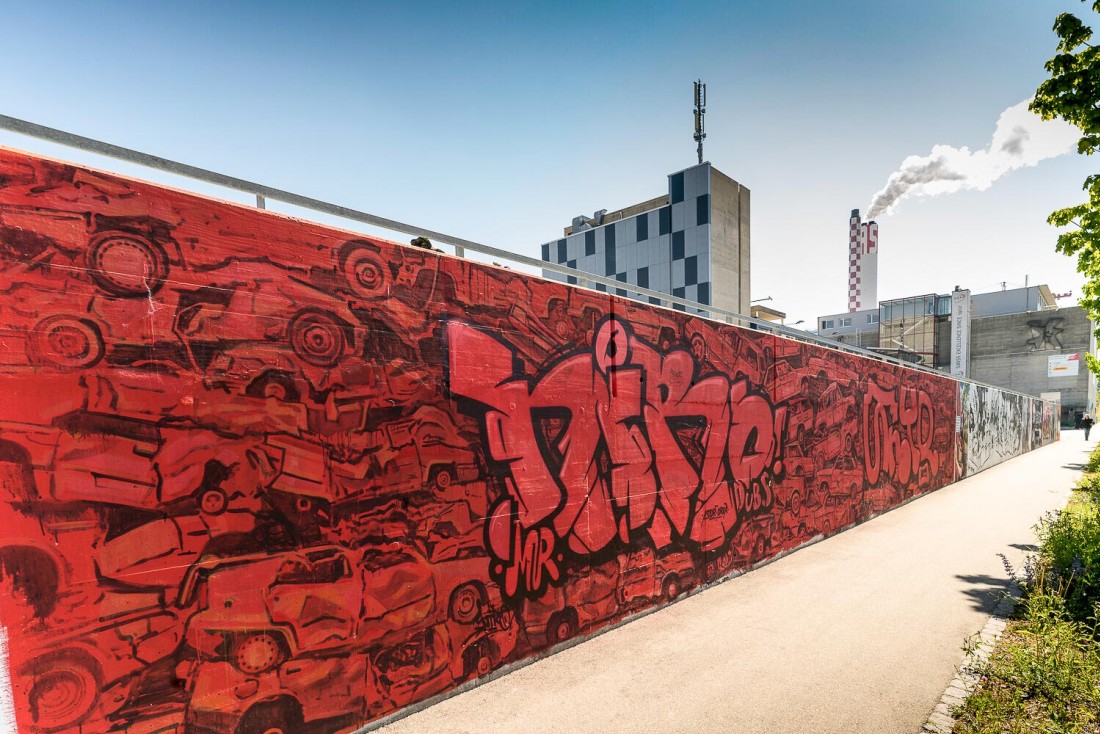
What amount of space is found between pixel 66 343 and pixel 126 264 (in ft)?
1.51

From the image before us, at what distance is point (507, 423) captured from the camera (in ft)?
12.9

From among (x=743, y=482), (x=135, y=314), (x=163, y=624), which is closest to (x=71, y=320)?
(x=135, y=314)

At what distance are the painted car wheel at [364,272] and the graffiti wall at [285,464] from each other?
0.02m

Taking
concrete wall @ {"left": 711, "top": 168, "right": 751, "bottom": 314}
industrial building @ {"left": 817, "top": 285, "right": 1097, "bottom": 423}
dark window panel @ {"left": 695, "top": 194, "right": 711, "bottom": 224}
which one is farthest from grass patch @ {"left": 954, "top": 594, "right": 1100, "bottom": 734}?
industrial building @ {"left": 817, "top": 285, "right": 1097, "bottom": 423}

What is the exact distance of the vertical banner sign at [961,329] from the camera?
121ft

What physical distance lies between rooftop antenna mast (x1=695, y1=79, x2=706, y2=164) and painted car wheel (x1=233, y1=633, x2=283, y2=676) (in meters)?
22.7

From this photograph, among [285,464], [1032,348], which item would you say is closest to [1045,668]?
[285,464]

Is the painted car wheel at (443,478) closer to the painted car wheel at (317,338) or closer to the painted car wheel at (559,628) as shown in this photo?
the painted car wheel at (317,338)

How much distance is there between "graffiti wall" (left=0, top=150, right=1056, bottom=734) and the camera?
224cm

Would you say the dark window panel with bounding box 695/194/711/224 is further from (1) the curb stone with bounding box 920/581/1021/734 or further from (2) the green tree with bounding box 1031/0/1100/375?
(1) the curb stone with bounding box 920/581/1021/734

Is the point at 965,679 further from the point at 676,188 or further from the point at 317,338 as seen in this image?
the point at 676,188

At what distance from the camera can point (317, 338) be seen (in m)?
3.01

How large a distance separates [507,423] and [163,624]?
7.79 feet

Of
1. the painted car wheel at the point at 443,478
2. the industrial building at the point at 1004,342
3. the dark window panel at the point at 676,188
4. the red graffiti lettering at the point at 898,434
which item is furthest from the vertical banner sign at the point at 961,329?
the painted car wheel at the point at 443,478
